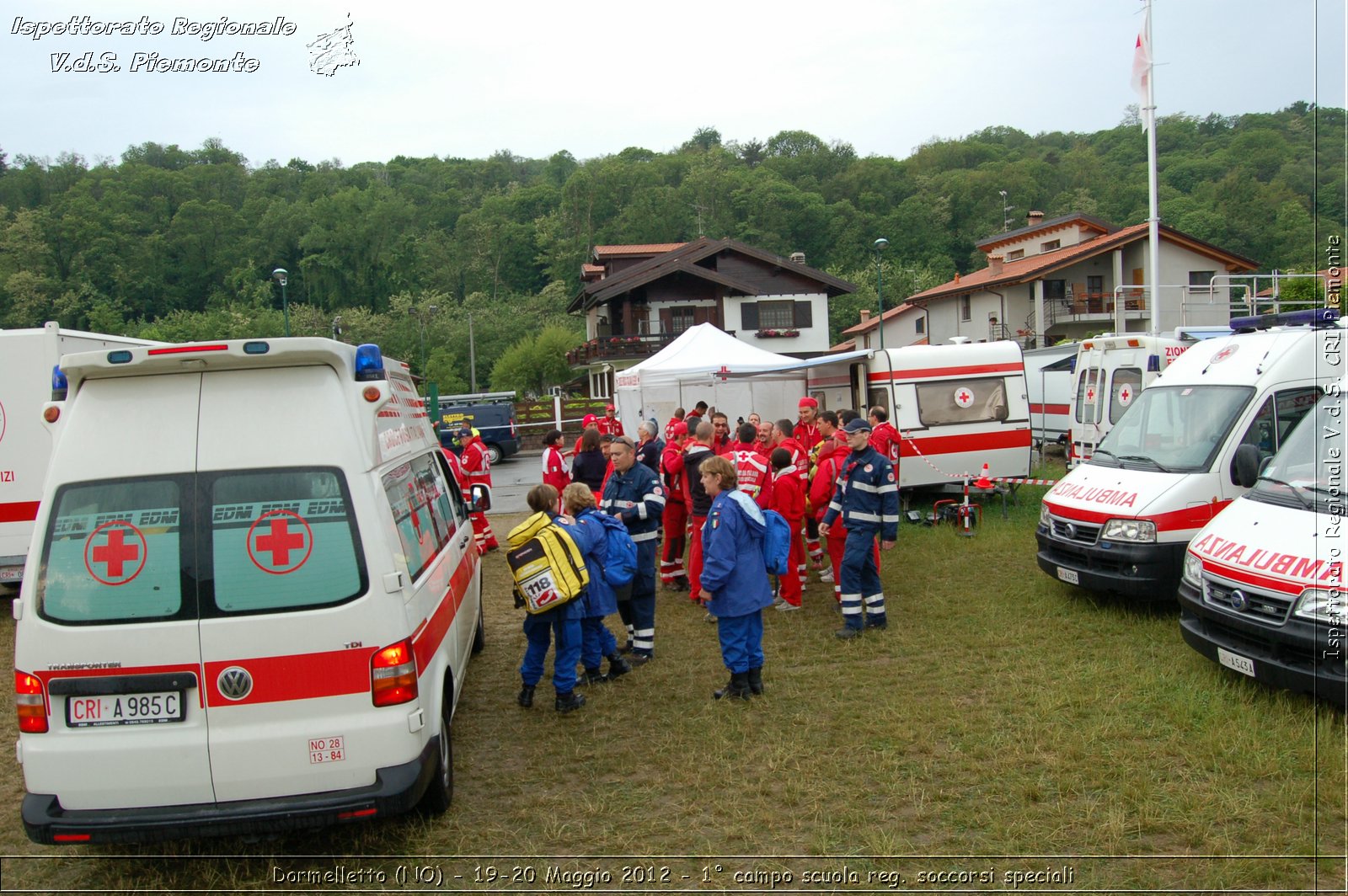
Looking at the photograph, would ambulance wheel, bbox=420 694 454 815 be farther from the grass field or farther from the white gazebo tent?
the white gazebo tent

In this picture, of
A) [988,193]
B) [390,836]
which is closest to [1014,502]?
[390,836]

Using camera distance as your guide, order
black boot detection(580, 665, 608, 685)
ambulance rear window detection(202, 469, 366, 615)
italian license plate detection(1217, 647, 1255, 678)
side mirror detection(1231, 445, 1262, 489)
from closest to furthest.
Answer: ambulance rear window detection(202, 469, 366, 615) → italian license plate detection(1217, 647, 1255, 678) → side mirror detection(1231, 445, 1262, 489) → black boot detection(580, 665, 608, 685)

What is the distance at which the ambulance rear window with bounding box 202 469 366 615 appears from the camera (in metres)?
3.71

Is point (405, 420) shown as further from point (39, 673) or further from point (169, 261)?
point (169, 261)

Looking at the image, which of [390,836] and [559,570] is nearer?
[390,836]

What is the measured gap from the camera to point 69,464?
3.70 metres

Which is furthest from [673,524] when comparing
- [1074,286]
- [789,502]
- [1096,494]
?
[1074,286]

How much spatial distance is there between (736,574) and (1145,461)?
448cm

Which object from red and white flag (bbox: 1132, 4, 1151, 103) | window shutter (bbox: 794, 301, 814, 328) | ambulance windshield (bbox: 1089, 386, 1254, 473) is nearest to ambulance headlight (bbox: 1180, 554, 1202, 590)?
ambulance windshield (bbox: 1089, 386, 1254, 473)

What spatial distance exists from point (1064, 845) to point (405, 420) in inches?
165

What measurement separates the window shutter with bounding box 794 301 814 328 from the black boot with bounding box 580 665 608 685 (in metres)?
40.5

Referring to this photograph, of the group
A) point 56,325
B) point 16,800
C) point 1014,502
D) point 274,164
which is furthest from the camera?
point 274,164

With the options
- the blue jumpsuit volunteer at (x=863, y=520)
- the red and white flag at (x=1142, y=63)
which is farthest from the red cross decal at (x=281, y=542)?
the red and white flag at (x=1142, y=63)

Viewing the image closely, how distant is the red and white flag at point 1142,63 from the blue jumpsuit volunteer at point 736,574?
59.8ft
